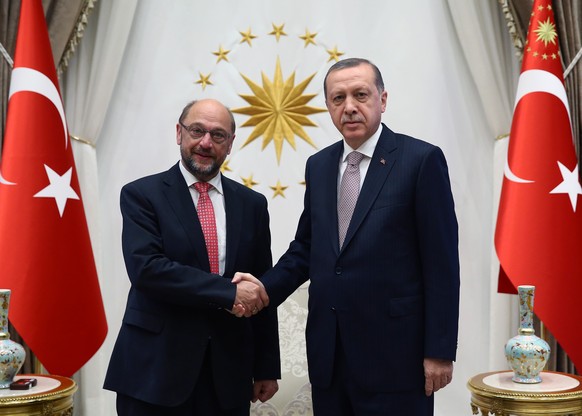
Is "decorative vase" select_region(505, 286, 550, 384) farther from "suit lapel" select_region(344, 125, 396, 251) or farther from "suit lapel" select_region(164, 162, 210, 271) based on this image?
"suit lapel" select_region(164, 162, 210, 271)

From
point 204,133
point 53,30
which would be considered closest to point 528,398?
point 204,133

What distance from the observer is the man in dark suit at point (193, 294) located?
108 inches

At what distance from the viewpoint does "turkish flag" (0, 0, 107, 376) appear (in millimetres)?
3916

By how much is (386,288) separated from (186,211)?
815 mm

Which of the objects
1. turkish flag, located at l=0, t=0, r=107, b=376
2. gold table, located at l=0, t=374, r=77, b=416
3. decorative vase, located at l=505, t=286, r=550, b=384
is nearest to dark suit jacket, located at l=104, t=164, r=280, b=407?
gold table, located at l=0, t=374, r=77, b=416

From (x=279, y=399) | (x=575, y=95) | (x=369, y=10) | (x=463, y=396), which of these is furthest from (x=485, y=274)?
(x=369, y=10)

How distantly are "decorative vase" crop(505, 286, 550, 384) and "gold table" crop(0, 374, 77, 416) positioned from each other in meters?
1.86

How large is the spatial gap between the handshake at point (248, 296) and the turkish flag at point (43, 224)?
60.2 inches

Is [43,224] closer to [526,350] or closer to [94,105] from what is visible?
[94,105]

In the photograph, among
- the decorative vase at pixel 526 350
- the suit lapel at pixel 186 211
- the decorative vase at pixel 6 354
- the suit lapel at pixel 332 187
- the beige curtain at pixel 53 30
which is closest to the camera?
the suit lapel at pixel 332 187

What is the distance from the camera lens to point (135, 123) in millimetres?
4688

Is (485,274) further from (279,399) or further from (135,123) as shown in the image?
(135,123)

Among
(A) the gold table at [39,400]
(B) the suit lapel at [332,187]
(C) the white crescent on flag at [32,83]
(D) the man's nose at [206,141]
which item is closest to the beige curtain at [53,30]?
(C) the white crescent on flag at [32,83]

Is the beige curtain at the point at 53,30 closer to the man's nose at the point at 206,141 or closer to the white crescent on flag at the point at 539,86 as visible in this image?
the man's nose at the point at 206,141
